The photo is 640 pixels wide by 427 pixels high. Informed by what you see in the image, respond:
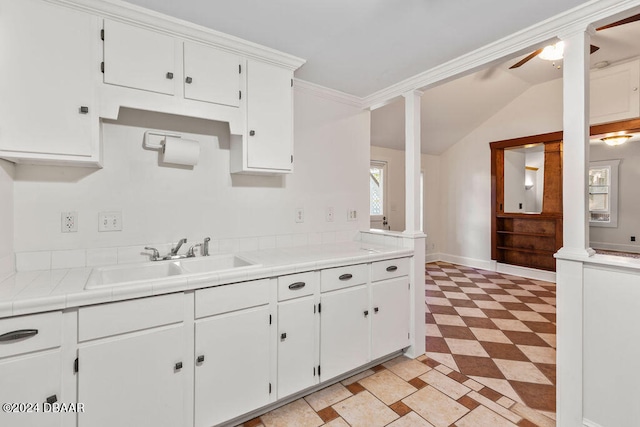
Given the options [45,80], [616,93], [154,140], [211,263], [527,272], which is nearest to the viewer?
[45,80]

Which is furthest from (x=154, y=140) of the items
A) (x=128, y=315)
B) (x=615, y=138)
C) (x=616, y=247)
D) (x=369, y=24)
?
(x=616, y=247)

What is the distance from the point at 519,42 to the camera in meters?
1.85

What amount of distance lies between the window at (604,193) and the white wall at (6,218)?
8652mm

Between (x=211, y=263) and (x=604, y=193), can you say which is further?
(x=604, y=193)

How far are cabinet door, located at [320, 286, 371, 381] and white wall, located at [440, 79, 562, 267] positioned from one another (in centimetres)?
418

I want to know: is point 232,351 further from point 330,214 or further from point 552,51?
point 552,51

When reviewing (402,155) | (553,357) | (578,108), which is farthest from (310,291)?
(402,155)

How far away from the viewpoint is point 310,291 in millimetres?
1896

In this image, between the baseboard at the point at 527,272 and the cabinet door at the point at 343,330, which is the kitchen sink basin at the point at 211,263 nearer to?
the cabinet door at the point at 343,330

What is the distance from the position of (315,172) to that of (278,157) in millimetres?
587

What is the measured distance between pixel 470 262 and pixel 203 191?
520 centimetres

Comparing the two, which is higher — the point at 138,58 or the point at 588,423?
the point at 138,58

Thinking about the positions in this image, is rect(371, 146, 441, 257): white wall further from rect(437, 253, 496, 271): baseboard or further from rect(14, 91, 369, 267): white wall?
rect(14, 91, 369, 267): white wall

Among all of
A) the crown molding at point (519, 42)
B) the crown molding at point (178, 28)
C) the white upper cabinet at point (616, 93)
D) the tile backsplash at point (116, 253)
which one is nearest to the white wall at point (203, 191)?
the tile backsplash at point (116, 253)
